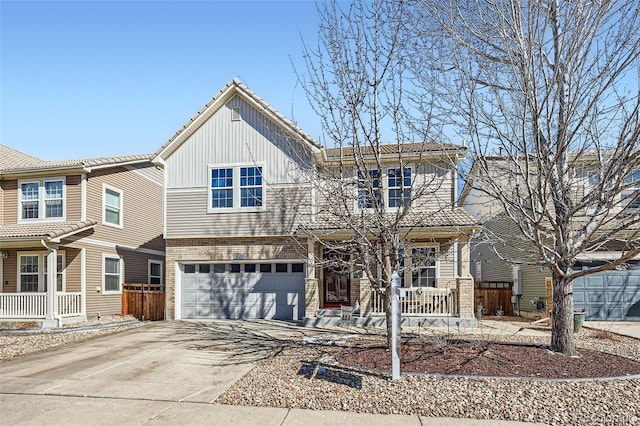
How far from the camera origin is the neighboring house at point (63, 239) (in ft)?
50.1

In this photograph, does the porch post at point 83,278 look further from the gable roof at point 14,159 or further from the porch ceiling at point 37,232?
the gable roof at point 14,159

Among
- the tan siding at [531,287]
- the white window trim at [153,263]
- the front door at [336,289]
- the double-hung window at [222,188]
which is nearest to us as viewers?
the double-hung window at [222,188]

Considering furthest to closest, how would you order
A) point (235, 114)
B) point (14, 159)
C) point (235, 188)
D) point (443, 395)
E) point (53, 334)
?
1. point (14, 159)
2. point (235, 114)
3. point (235, 188)
4. point (53, 334)
5. point (443, 395)

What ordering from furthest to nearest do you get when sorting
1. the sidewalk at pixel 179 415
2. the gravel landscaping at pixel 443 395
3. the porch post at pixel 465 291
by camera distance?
1. the porch post at pixel 465 291
2. the gravel landscaping at pixel 443 395
3. the sidewalk at pixel 179 415

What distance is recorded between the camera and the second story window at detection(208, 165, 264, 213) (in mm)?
15633

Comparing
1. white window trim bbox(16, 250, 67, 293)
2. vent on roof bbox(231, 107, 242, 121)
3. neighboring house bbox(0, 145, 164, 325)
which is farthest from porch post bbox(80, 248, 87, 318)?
vent on roof bbox(231, 107, 242, 121)

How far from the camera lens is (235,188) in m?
15.8

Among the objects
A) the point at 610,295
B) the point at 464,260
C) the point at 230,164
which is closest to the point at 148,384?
the point at 230,164

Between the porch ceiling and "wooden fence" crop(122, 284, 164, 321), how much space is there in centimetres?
313

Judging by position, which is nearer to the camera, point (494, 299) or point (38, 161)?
point (494, 299)

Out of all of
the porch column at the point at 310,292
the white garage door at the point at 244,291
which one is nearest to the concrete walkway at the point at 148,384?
the porch column at the point at 310,292

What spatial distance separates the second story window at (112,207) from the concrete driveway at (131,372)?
241 inches

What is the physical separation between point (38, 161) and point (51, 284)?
8843 mm

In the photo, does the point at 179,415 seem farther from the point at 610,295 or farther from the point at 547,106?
the point at 610,295
